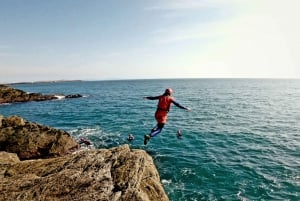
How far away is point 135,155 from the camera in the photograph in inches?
475

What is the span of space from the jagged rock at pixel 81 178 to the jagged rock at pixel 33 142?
12.7 meters

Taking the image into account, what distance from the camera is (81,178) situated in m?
9.69

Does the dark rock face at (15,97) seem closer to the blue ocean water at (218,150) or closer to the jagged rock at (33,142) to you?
the blue ocean water at (218,150)

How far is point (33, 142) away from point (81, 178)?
17.1 m

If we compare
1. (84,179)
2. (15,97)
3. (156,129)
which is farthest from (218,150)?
(15,97)

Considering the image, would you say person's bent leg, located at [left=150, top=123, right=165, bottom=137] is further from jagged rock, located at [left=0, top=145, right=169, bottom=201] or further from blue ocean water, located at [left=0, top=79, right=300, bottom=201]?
blue ocean water, located at [left=0, top=79, right=300, bottom=201]

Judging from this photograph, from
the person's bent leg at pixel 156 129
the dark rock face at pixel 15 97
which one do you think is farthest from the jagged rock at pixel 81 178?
the dark rock face at pixel 15 97

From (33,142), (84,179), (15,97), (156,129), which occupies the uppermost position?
(156,129)

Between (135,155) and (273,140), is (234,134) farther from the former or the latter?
(135,155)

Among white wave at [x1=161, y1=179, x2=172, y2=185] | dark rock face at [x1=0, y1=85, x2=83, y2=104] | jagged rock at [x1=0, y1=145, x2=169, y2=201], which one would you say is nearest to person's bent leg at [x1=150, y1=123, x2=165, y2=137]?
jagged rock at [x1=0, y1=145, x2=169, y2=201]

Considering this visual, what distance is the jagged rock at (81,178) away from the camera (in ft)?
29.2

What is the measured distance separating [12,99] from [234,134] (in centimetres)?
7370

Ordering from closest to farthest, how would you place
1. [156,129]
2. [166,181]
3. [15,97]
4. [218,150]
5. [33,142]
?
[156,129], [166,181], [33,142], [218,150], [15,97]

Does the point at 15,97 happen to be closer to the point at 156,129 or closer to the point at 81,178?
the point at 156,129
